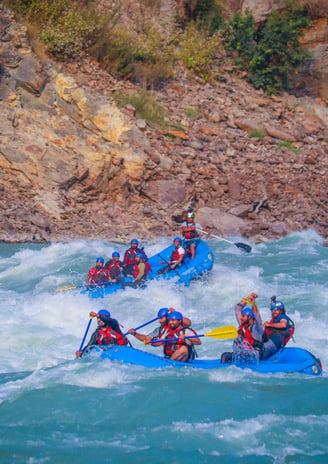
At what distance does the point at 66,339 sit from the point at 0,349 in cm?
94

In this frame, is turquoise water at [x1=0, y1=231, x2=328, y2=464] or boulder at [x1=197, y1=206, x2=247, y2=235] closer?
turquoise water at [x1=0, y1=231, x2=328, y2=464]

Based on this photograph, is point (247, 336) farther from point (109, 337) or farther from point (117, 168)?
point (117, 168)

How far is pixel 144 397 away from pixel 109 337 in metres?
1.43

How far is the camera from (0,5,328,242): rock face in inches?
521

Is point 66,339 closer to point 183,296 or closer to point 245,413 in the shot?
point 183,296

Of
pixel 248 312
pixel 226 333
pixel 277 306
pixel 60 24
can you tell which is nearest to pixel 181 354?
pixel 226 333

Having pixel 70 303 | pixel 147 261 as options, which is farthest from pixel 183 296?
pixel 70 303

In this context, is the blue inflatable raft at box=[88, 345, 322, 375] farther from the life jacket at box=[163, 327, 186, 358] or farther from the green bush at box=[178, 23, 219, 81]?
the green bush at box=[178, 23, 219, 81]

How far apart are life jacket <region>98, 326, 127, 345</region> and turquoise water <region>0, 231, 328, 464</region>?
39cm

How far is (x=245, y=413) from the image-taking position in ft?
16.4

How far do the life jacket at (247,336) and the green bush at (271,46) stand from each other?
14871 mm

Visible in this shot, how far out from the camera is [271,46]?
1973 cm

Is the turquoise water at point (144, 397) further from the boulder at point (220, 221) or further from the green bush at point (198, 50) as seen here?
the green bush at point (198, 50)

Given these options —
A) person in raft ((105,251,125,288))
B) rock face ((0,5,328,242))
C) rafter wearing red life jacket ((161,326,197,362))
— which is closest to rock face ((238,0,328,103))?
→ rock face ((0,5,328,242))
